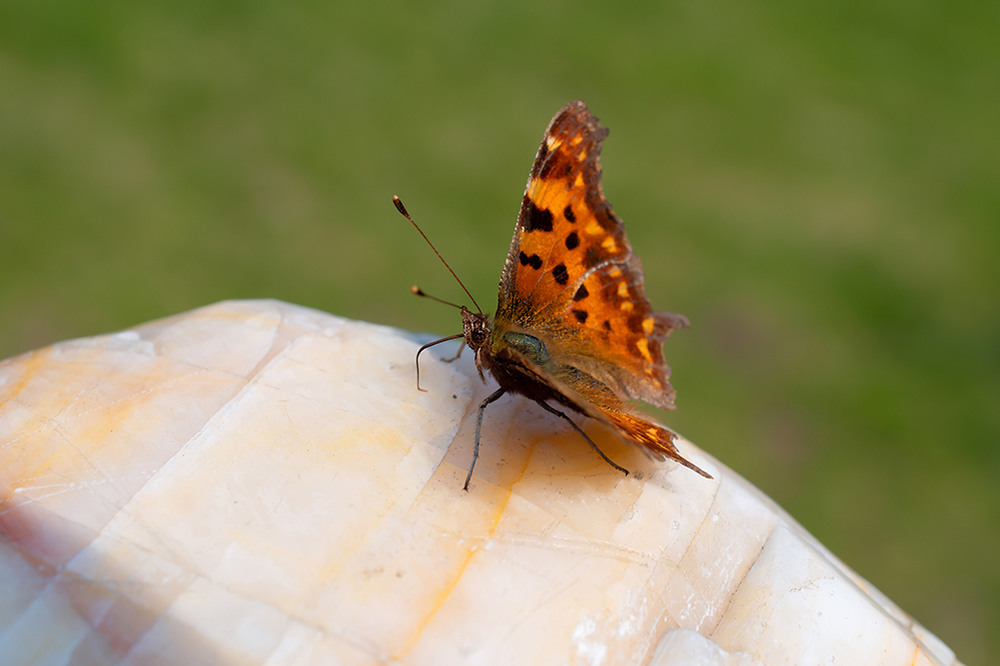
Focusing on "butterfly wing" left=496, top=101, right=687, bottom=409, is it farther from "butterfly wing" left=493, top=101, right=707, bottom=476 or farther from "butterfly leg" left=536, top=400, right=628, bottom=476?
"butterfly leg" left=536, top=400, right=628, bottom=476

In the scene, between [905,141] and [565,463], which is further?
[905,141]

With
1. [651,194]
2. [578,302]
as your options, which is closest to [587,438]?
[578,302]

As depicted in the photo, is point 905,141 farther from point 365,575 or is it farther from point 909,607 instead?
point 365,575

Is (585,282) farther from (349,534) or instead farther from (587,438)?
(349,534)

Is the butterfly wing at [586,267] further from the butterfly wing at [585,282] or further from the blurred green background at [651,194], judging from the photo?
the blurred green background at [651,194]

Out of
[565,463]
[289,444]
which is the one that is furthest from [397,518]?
[565,463]

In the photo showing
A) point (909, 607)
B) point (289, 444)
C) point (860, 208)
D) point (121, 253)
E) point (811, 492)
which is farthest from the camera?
point (860, 208)

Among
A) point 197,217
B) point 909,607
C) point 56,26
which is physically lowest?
point 909,607
